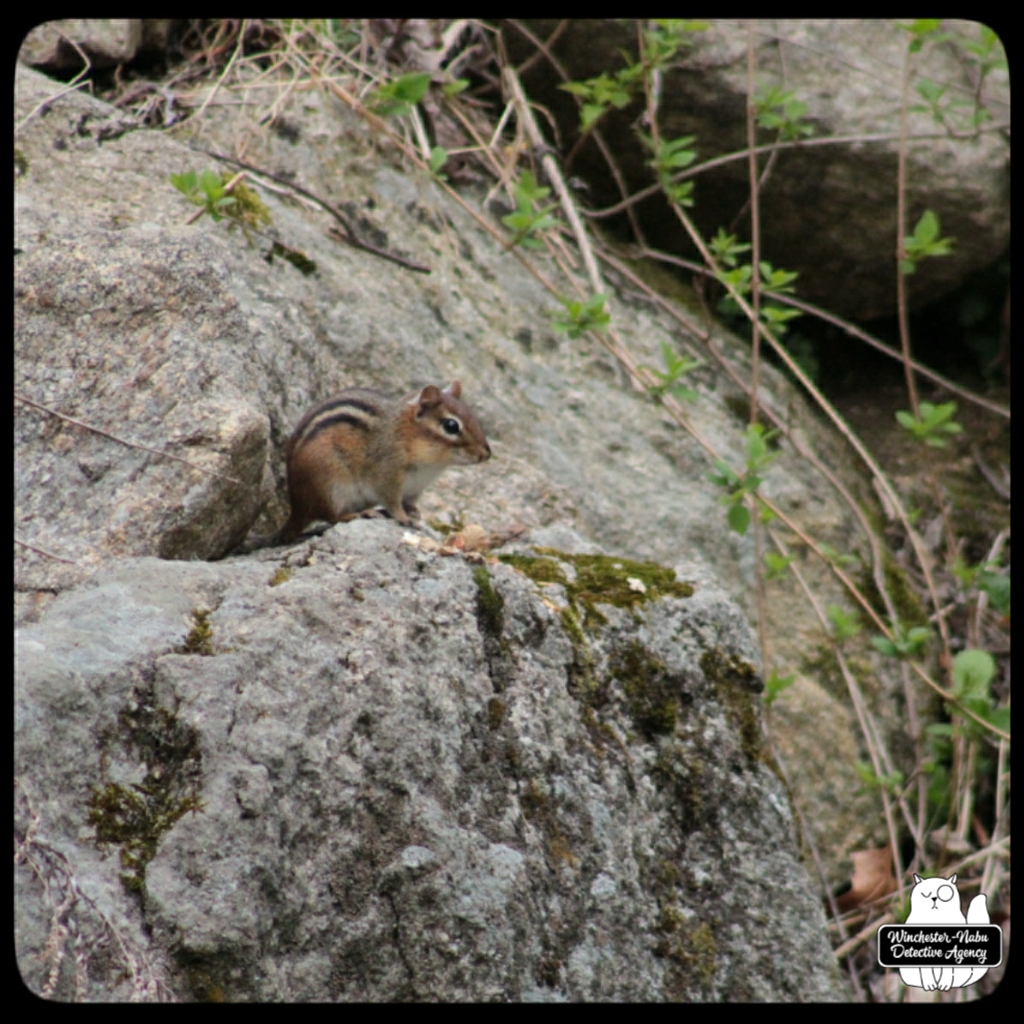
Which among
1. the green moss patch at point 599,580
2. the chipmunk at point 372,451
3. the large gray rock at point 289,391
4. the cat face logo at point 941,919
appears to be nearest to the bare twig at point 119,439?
the large gray rock at point 289,391

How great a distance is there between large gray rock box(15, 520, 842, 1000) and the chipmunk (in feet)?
1.83

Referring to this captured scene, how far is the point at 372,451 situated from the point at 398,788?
1.80 meters

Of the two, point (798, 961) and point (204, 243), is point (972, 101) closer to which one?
point (204, 243)

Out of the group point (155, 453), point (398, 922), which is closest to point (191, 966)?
point (398, 922)

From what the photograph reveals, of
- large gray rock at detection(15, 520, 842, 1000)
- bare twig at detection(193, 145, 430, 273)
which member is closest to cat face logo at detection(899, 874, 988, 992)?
large gray rock at detection(15, 520, 842, 1000)

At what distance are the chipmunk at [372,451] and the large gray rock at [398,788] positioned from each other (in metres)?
0.56

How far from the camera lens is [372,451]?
4289mm

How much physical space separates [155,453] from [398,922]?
60.3 inches

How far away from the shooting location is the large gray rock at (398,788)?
2400mm

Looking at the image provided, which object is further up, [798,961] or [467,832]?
[467,832]

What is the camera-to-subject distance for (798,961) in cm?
316

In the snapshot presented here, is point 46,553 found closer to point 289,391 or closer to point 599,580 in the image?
point 289,391

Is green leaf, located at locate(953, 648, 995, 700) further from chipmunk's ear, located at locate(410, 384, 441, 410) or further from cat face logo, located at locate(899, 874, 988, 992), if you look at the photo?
chipmunk's ear, located at locate(410, 384, 441, 410)

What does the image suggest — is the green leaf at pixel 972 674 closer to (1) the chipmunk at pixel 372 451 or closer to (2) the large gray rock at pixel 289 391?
(2) the large gray rock at pixel 289 391
